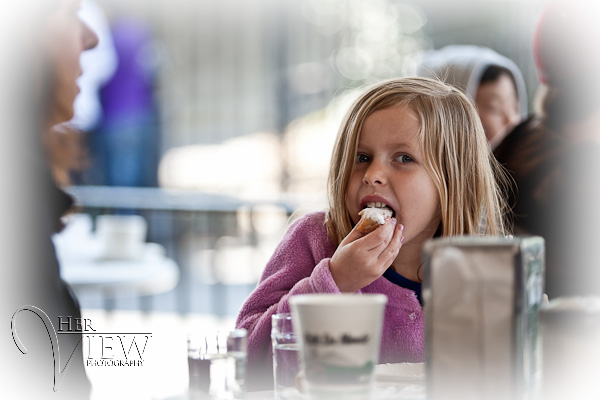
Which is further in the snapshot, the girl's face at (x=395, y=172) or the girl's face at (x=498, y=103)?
the girl's face at (x=498, y=103)

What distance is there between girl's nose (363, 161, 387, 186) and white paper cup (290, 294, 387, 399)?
0.68 metres

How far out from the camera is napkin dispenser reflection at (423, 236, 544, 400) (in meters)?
0.63

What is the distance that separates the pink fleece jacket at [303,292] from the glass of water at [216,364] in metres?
0.31

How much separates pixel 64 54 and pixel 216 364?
106 cm

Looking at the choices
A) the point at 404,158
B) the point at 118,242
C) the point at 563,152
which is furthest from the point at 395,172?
the point at 118,242

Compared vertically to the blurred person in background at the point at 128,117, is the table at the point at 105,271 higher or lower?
lower

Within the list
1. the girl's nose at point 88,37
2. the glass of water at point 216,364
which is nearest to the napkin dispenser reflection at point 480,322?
the glass of water at point 216,364

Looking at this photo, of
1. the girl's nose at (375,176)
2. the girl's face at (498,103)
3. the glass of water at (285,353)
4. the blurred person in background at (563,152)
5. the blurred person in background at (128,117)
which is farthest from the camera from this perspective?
the blurred person in background at (128,117)

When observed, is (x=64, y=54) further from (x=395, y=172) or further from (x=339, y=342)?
(x=339, y=342)

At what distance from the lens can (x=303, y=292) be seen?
3.87ft

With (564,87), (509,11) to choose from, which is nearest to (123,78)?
(509,11)

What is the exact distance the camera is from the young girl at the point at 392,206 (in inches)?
47.3

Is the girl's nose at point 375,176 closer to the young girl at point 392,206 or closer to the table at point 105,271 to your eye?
the young girl at point 392,206

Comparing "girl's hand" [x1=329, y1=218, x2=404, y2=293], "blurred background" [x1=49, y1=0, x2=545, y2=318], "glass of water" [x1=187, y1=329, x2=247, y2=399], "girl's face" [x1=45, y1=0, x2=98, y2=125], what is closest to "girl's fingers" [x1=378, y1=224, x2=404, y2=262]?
"girl's hand" [x1=329, y1=218, x2=404, y2=293]
